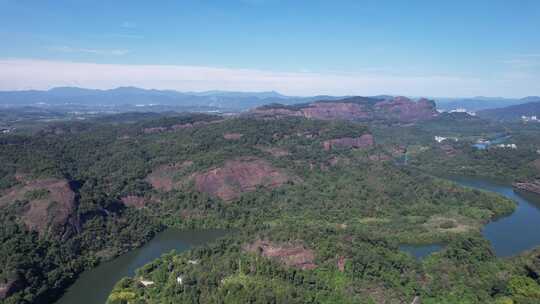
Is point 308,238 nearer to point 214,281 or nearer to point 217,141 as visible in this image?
point 214,281

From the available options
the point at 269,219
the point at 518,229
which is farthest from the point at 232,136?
the point at 518,229

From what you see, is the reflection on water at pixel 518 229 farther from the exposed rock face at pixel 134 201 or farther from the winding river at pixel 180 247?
the exposed rock face at pixel 134 201

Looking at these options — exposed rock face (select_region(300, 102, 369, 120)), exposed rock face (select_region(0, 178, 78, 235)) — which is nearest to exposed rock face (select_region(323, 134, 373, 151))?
exposed rock face (select_region(300, 102, 369, 120))

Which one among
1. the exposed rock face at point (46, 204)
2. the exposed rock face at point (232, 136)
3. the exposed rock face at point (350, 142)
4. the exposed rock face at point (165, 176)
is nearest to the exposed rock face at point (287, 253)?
the exposed rock face at point (46, 204)

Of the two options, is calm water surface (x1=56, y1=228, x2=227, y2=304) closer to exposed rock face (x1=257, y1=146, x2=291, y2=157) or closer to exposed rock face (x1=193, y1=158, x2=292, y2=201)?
exposed rock face (x1=193, y1=158, x2=292, y2=201)

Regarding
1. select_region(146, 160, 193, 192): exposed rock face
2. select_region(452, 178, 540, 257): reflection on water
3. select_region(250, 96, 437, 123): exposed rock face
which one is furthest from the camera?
select_region(250, 96, 437, 123): exposed rock face

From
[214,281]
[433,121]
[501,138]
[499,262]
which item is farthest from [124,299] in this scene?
[433,121]

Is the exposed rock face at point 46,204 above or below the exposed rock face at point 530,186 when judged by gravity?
above
